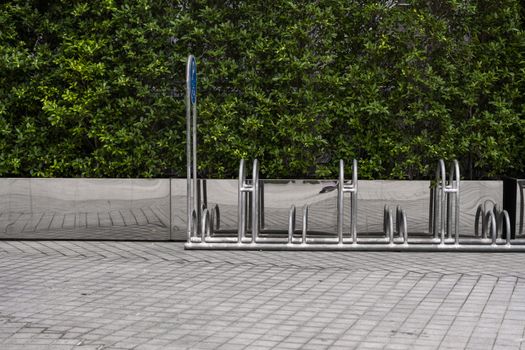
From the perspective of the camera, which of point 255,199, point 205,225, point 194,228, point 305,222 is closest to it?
point 255,199

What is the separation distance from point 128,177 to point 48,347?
227 inches

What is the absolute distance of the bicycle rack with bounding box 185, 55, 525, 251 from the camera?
34.6 feet

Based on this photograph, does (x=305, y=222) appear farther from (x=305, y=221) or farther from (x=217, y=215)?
(x=217, y=215)

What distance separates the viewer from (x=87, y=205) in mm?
11531

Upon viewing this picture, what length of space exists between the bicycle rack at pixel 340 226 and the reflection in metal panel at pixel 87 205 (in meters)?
0.56

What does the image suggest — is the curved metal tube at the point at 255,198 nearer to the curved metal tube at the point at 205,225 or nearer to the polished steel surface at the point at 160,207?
the polished steel surface at the point at 160,207

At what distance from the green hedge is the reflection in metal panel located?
1.20 feet

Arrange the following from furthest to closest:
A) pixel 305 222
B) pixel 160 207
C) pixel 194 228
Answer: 1. pixel 160 207
2. pixel 194 228
3. pixel 305 222

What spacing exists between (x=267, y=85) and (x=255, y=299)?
176 inches

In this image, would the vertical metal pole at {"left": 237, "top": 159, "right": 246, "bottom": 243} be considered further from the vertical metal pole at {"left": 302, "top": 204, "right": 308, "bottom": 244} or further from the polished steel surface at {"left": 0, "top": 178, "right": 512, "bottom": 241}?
the vertical metal pole at {"left": 302, "top": 204, "right": 308, "bottom": 244}

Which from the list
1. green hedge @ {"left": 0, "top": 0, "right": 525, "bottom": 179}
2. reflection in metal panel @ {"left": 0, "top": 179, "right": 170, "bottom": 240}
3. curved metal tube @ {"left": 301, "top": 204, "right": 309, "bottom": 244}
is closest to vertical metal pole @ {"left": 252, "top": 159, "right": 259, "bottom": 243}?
curved metal tube @ {"left": 301, "top": 204, "right": 309, "bottom": 244}

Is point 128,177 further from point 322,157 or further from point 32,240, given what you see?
point 322,157

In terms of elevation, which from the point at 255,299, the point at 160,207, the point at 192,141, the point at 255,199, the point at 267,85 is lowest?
the point at 255,299

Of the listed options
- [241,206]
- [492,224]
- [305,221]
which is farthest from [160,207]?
[492,224]
